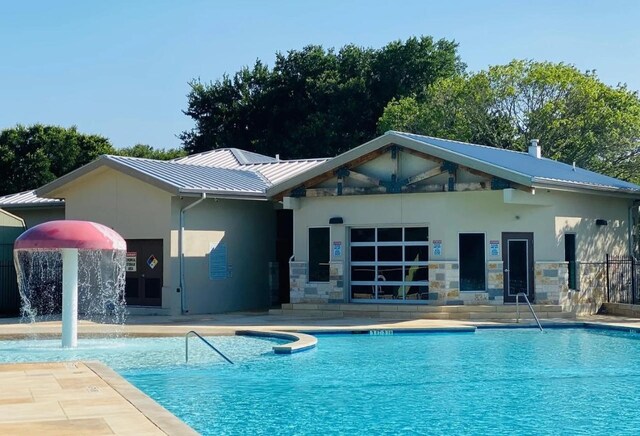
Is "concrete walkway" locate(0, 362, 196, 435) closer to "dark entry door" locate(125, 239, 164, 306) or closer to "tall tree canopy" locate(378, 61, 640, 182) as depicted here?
"dark entry door" locate(125, 239, 164, 306)

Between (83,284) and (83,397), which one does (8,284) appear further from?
(83,397)

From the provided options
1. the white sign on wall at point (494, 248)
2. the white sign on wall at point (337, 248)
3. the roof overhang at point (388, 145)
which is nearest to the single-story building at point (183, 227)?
the roof overhang at point (388, 145)

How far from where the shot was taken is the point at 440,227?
77.6ft

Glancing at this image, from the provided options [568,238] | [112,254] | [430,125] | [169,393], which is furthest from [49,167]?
[169,393]

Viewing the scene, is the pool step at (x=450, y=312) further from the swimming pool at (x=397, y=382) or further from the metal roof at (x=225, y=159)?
the metal roof at (x=225, y=159)

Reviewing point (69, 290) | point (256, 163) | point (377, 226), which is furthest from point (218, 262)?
point (69, 290)

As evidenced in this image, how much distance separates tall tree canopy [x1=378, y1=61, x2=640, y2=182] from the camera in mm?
37000

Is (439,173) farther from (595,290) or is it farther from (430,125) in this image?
(430,125)

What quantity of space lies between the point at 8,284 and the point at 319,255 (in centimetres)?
932

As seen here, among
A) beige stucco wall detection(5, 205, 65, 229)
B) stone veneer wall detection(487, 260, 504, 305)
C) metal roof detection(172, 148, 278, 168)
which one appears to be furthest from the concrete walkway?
metal roof detection(172, 148, 278, 168)

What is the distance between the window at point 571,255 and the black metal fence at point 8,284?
15.7 metres

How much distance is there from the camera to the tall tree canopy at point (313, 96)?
48.8 m

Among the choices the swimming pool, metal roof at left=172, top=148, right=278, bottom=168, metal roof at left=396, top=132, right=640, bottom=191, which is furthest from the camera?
metal roof at left=172, top=148, right=278, bottom=168

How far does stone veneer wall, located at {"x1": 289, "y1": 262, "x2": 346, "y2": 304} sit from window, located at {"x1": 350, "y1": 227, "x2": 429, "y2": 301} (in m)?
0.45
